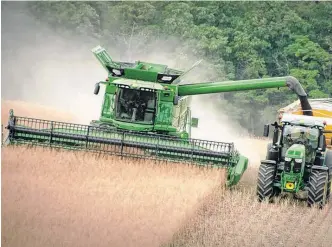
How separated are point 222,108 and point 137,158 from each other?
1778 centimetres

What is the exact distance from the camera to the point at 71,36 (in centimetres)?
3403

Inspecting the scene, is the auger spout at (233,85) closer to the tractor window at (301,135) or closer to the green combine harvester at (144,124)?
the green combine harvester at (144,124)

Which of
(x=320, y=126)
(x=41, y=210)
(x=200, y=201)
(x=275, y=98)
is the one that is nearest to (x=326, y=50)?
(x=275, y=98)

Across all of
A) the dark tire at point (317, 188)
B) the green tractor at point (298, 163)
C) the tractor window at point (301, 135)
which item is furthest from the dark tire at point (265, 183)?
the tractor window at point (301, 135)

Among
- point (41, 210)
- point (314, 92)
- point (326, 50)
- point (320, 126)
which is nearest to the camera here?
point (41, 210)

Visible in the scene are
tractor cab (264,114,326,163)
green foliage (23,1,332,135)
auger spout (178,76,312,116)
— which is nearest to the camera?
tractor cab (264,114,326,163)

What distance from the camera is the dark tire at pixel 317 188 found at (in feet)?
39.7

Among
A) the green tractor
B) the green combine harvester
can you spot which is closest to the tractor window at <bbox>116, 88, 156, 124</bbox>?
the green combine harvester

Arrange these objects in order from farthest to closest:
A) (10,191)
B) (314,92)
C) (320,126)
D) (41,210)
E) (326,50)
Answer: (326,50), (314,92), (320,126), (10,191), (41,210)

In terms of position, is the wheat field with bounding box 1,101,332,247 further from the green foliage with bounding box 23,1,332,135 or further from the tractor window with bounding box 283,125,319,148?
the green foliage with bounding box 23,1,332,135

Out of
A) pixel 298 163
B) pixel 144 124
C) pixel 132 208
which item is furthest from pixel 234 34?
pixel 132 208

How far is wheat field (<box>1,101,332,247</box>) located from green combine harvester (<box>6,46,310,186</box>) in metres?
0.28

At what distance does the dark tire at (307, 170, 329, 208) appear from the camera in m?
12.1

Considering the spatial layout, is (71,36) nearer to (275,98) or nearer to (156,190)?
(275,98)
